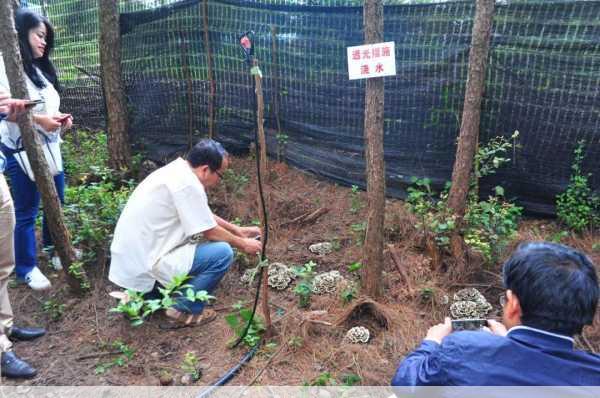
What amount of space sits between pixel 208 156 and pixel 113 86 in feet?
9.20

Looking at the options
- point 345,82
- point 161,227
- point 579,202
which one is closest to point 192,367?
point 161,227

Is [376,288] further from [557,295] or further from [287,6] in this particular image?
[287,6]

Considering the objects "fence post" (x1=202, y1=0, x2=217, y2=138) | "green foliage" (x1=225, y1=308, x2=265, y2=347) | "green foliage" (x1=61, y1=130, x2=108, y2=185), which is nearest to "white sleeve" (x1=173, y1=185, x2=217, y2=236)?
"green foliage" (x1=225, y1=308, x2=265, y2=347)

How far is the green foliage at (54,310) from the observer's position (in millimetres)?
3239

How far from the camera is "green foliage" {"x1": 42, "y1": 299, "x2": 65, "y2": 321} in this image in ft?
10.6

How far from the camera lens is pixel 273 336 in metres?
2.95

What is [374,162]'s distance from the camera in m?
3.03

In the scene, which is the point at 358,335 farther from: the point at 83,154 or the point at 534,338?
the point at 83,154

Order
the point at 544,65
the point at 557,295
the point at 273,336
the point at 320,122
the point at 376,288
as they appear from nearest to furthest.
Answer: the point at 557,295 < the point at 273,336 < the point at 376,288 < the point at 544,65 < the point at 320,122

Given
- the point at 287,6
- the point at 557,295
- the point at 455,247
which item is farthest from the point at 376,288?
the point at 287,6

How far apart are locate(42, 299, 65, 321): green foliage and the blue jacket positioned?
2.81 metres

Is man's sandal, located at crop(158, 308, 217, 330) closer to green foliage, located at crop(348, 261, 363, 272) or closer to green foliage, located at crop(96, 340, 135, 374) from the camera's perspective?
green foliage, located at crop(96, 340, 135, 374)

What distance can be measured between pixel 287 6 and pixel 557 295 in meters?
4.33

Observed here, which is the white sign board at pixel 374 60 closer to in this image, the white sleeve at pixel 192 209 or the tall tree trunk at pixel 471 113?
the tall tree trunk at pixel 471 113
